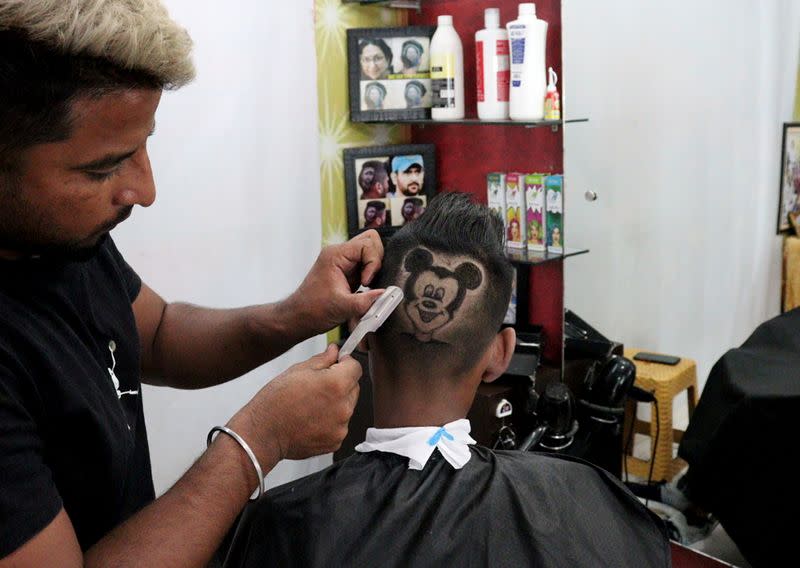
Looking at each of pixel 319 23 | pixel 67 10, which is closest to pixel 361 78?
pixel 319 23

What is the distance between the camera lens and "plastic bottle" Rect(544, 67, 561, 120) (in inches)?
93.1

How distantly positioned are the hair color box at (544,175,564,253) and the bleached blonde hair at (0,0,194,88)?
1.49 metres

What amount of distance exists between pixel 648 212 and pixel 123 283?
191cm

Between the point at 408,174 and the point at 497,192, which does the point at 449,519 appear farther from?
the point at 408,174

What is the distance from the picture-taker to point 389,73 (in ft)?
9.22

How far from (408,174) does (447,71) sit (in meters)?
0.43

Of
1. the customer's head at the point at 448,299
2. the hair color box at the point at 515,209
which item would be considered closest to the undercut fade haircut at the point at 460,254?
the customer's head at the point at 448,299

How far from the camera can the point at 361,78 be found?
284cm

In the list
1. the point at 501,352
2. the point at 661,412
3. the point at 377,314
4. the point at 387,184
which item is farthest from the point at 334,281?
the point at 661,412

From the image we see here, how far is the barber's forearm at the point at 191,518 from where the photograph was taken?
3.53 feet

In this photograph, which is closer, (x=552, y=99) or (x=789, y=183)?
(x=552, y=99)

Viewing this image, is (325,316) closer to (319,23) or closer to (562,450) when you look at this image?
(562,450)

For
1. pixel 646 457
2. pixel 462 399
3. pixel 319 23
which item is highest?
pixel 319 23

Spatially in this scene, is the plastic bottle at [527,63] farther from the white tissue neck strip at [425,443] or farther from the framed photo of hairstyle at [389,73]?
the white tissue neck strip at [425,443]
